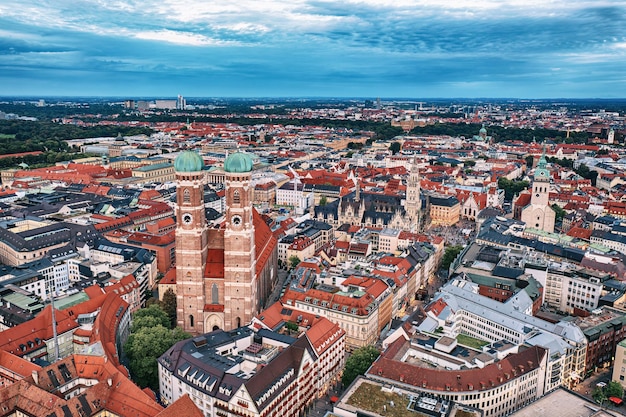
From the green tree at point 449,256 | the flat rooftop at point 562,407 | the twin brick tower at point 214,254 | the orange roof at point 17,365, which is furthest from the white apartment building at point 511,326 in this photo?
the orange roof at point 17,365

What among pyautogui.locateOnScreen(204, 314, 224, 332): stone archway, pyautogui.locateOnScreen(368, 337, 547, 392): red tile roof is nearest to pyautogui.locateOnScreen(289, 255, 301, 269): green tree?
pyautogui.locateOnScreen(204, 314, 224, 332): stone archway

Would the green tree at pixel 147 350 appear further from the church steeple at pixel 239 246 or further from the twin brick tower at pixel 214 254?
the church steeple at pixel 239 246

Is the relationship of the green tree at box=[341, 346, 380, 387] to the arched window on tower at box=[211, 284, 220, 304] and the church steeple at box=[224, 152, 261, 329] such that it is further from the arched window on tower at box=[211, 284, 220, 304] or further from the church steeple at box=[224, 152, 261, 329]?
the arched window on tower at box=[211, 284, 220, 304]

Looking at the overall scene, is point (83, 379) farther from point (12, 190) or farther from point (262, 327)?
point (12, 190)

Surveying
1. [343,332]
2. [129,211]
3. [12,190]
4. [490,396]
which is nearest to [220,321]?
[343,332]

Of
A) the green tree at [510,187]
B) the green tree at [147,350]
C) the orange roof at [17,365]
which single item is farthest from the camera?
the green tree at [510,187]

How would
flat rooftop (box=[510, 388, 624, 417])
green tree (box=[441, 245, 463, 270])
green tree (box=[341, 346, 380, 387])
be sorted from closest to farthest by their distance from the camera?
flat rooftop (box=[510, 388, 624, 417]) < green tree (box=[341, 346, 380, 387]) < green tree (box=[441, 245, 463, 270])

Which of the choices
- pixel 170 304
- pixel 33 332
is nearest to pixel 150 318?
pixel 170 304

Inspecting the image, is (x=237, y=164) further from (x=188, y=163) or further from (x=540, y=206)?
(x=540, y=206)
